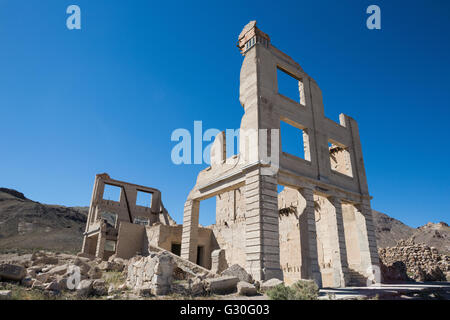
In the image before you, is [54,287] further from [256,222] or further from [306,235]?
[306,235]

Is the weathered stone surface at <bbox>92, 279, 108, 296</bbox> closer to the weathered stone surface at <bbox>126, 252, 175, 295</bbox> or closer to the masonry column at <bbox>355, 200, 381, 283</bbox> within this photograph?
the weathered stone surface at <bbox>126, 252, 175, 295</bbox>

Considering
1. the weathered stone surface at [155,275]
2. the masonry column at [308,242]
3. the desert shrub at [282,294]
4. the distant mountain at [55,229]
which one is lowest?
the desert shrub at [282,294]

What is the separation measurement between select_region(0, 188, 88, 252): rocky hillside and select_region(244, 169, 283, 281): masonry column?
3037 cm

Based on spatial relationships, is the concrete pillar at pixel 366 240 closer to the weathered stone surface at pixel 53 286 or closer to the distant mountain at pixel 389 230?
the weathered stone surface at pixel 53 286

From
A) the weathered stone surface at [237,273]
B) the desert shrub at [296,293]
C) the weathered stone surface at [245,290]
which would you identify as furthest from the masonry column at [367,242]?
the weathered stone surface at [245,290]

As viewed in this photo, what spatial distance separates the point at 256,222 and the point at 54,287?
6731 mm

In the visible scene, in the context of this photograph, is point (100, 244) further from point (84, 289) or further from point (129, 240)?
point (84, 289)

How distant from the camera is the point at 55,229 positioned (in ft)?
146

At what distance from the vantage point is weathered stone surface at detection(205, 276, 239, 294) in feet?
25.1

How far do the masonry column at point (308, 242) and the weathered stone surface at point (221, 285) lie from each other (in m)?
5.04

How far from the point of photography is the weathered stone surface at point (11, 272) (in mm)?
7453

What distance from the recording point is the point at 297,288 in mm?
7195

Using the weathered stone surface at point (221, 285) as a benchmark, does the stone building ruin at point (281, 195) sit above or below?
above
